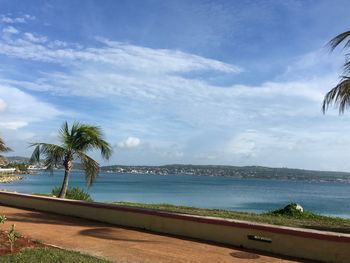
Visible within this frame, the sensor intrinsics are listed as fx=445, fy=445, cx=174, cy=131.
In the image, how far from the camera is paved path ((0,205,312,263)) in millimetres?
9133

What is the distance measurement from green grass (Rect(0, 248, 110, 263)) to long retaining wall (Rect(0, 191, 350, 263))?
135 inches

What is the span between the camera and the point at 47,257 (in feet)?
26.9

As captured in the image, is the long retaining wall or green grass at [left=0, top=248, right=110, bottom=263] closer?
green grass at [left=0, top=248, right=110, bottom=263]

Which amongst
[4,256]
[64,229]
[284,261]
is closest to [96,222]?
[64,229]

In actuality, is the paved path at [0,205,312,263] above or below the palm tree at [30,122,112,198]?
below

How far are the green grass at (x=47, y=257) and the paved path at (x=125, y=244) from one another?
60cm

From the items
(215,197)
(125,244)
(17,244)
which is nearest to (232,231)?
(125,244)

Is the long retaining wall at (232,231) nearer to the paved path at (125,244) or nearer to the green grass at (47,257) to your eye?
the paved path at (125,244)

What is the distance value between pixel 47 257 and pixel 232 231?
4.42 meters

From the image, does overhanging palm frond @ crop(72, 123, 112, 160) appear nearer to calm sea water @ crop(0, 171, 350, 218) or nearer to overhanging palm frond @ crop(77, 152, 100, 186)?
overhanging palm frond @ crop(77, 152, 100, 186)

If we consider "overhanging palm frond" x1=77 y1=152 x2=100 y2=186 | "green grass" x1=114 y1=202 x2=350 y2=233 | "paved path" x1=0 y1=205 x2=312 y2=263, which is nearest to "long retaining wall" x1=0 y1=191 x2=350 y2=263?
"paved path" x1=0 y1=205 x2=312 y2=263

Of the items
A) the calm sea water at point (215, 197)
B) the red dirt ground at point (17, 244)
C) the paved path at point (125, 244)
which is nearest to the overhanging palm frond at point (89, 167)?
the paved path at point (125, 244)

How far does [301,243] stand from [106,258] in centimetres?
409

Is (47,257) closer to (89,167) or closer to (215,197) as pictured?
(89,167)
